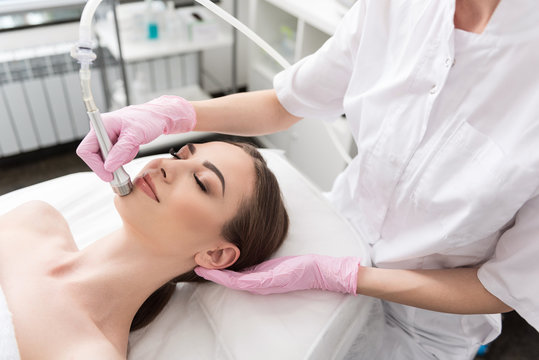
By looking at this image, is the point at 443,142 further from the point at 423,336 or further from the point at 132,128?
the point at 132,128

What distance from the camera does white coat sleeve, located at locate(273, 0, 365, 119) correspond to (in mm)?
1085

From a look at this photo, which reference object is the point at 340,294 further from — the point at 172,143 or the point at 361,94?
the point at 172,143

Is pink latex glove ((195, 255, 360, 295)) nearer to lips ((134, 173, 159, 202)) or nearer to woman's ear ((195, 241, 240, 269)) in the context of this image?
woman's ear ((195, 241, 240, 269))

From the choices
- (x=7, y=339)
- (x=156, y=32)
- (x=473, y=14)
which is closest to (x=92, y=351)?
(x=7, y=339)

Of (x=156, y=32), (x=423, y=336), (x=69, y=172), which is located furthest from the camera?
(x=69, y=172)

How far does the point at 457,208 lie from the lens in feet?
2.92

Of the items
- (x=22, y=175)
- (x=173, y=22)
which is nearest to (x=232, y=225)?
(x=173, y=22)

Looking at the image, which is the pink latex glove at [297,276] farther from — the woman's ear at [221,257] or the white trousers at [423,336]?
the white trousers at [423,336]

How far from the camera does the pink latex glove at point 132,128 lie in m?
0.94

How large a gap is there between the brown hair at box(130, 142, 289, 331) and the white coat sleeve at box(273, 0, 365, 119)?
18 cm

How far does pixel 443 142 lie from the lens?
2.97 feet

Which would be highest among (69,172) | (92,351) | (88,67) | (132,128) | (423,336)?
(88,67)

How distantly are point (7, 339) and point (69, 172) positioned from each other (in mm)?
1904

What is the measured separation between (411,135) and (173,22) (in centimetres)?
181
